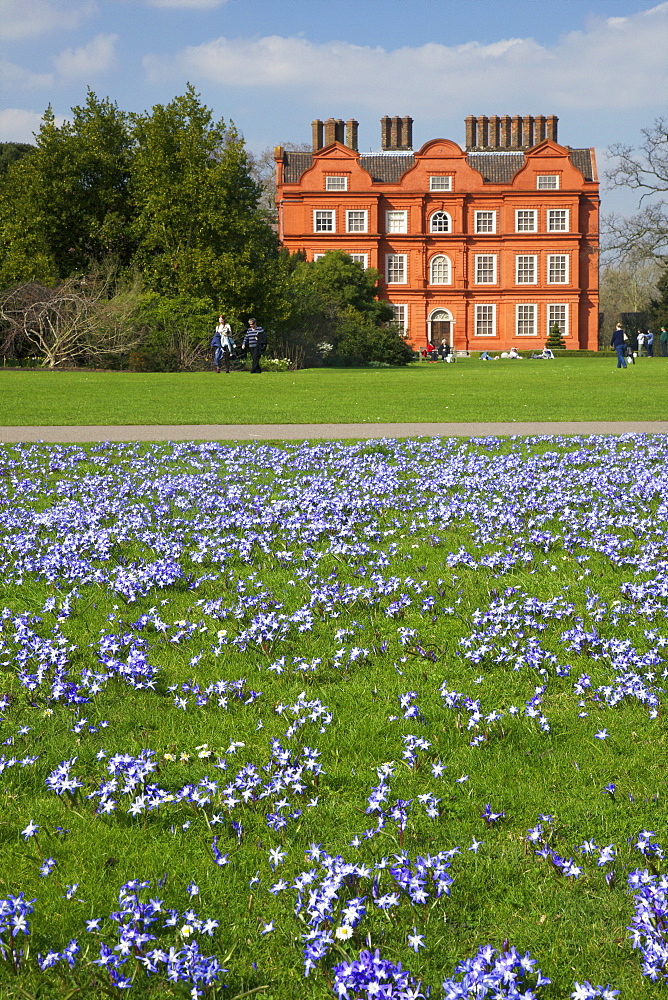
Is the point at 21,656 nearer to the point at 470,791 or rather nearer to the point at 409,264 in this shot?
the point at 470,791

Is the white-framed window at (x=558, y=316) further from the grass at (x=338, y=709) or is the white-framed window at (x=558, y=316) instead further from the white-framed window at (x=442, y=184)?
the grass at (x=338, y=709)

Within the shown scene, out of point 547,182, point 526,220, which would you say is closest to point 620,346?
point 526,220

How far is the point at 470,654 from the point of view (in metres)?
3.98

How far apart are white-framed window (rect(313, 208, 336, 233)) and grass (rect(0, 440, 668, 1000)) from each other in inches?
2472

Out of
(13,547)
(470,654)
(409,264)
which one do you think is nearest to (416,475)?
(13,547)

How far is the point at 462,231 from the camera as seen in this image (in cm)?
6850

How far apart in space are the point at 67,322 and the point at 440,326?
40057 mm

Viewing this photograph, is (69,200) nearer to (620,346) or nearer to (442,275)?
(620,346)

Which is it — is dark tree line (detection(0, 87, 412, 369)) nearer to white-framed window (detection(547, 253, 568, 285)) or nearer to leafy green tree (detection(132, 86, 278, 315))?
leafy green tree (detection(132, 86, 278, 315))

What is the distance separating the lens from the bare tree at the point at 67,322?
3400cm

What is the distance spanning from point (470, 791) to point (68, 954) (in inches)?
52.7

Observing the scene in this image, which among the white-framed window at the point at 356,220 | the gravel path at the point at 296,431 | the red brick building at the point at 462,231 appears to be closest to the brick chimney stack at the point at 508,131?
the red brick building at the point at 462,231

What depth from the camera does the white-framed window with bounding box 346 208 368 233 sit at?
67188 mm

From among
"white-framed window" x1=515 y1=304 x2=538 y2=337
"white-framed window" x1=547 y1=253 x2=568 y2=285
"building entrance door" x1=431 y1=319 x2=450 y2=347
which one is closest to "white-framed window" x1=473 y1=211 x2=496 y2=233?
"white-framed window" x1=547 y1=253 x2=568 y2=285
